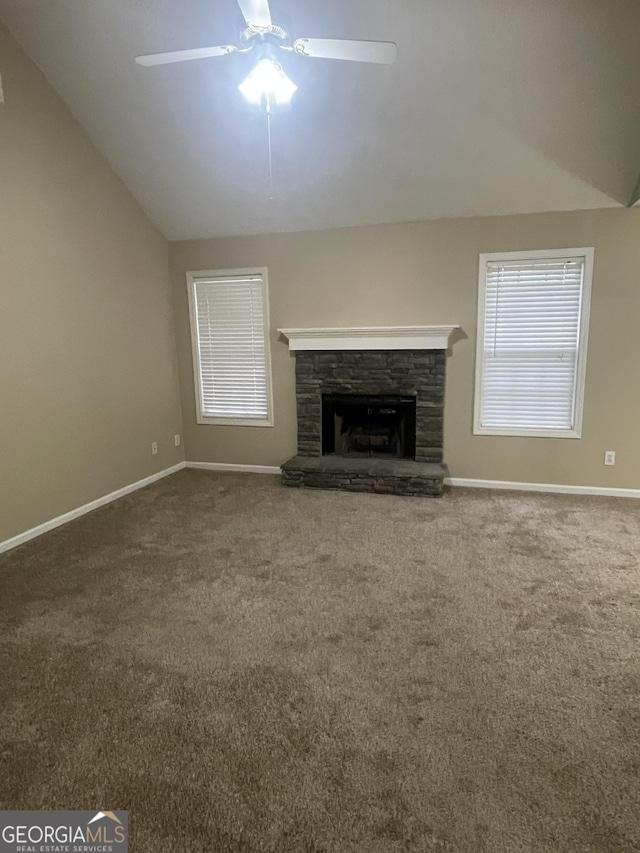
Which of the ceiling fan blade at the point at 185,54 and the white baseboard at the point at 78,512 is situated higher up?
the ceiling fan blade at the point at 185,54

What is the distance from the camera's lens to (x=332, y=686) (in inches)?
81.1

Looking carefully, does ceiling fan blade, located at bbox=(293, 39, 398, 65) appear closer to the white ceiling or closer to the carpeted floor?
the white ceiling

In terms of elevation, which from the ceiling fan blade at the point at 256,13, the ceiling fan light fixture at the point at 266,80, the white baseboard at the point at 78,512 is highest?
the ceiling fan blade at the point at 256,13

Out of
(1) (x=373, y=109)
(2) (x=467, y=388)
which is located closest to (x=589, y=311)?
(2) (x=467, y=388)

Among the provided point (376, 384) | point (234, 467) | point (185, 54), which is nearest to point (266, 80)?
point (185, 54)

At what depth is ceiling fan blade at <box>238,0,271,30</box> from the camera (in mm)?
2053

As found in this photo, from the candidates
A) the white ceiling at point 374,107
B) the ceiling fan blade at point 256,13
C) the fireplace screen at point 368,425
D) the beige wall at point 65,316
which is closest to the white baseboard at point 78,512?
the beige wall at point 65,316

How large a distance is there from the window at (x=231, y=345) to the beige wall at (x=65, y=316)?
475mm

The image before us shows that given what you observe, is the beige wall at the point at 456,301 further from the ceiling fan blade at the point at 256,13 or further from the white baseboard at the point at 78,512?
the ceiling fan blade at the point at 256,13

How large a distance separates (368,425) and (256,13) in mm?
3406

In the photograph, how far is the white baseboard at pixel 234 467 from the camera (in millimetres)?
5250

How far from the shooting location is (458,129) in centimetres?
358

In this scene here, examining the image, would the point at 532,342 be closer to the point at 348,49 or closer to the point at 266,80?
the point at 348,49

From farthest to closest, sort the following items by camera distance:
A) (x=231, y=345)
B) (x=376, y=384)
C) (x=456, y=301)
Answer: (x=231, y=345) < (x=376, y=384) < (x=456, y=301)
